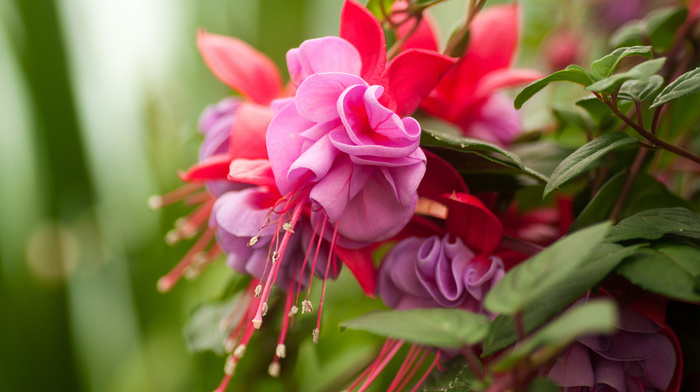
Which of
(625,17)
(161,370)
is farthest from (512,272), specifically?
(625,17)

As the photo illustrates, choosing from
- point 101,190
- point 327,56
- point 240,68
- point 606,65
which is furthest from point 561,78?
point 101,190

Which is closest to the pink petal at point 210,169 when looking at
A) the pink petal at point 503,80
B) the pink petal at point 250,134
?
the pink petal at point 250,134

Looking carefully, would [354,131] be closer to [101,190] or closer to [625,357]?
[625,357]

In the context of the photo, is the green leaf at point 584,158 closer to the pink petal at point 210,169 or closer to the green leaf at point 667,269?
the green leaf at point 667,269

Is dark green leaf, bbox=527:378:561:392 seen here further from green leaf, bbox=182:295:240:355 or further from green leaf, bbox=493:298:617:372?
green leaf, bbox=182:295:240:355

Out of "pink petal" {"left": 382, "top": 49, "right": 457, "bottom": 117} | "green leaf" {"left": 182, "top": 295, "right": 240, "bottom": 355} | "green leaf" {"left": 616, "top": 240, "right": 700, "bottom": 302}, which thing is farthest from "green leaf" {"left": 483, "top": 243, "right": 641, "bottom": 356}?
"green leaf" {"left": 182, "top": 295, "right": 240, "bottom": 355}

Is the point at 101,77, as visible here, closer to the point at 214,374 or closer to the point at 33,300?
the point at 33,300
